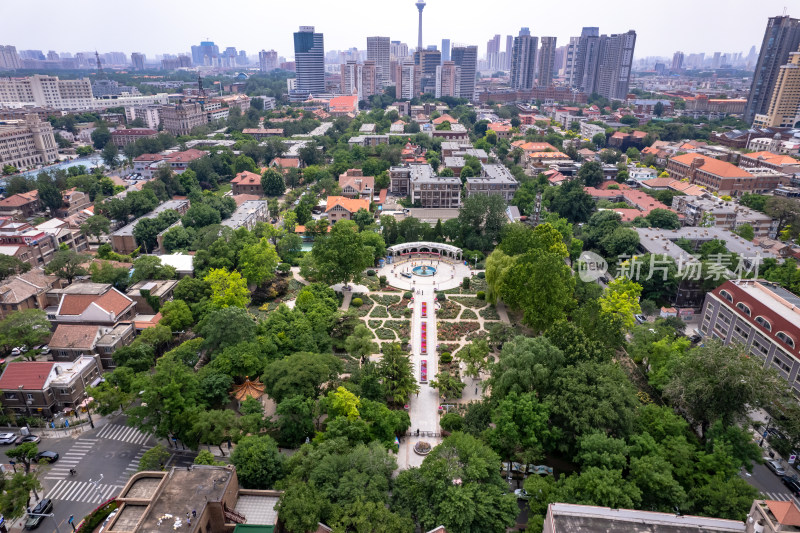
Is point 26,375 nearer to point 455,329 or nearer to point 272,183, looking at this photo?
point 455,329

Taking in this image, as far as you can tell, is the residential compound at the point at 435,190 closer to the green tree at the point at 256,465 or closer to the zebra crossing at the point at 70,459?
the green tree at the point at 256,465

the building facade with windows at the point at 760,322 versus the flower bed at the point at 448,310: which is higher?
the building facade with windows at the point at 760,322

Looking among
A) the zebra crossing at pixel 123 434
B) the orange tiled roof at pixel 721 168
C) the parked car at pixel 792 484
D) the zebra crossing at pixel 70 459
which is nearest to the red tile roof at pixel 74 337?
the zebra crossing at pixel 123 434

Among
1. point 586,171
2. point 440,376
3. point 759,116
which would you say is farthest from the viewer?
point 759,116

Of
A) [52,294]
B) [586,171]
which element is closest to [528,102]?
[586,171]

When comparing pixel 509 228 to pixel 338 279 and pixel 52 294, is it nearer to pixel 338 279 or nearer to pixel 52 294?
pixel 338 279
